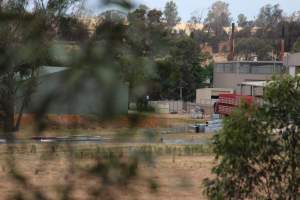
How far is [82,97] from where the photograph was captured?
6.01 feet

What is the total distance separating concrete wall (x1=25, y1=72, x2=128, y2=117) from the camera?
1.80 meters

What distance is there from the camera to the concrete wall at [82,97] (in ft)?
5.91

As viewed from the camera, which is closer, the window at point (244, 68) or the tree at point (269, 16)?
the window at point (244, 68)

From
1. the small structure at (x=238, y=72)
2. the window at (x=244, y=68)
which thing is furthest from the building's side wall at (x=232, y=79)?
the window at (x=244, y=68)

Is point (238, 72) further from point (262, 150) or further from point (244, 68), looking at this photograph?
point (262, 150)

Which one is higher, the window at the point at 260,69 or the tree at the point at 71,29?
the window at the point at 260,69

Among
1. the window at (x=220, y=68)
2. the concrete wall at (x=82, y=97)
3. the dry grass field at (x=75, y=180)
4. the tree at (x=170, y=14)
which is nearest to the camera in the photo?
the concrete wall at (x=82, y=97)

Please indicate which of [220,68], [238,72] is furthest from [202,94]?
[220,68]

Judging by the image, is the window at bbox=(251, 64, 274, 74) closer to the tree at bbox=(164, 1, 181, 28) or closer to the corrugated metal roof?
the tree at bbox=(164, 1, 181, 28)

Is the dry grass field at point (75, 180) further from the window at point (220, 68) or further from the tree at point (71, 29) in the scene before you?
the window at point (220, 68)

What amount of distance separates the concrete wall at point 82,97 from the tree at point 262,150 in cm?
440

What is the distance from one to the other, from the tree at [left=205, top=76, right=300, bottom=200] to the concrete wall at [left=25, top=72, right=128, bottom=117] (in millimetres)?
4399

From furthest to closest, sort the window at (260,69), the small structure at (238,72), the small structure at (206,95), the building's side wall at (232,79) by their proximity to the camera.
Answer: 1. the building's side wall at (232,79)
2. the small structure at (238,72)
3. the window at (260,69)
4. the small structure at (206,95)

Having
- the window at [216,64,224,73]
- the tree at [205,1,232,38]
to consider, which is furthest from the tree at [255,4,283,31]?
the window at [216,64,224,73]
